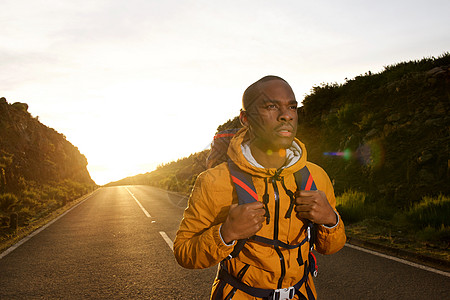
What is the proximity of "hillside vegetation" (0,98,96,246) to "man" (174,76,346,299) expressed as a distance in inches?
529

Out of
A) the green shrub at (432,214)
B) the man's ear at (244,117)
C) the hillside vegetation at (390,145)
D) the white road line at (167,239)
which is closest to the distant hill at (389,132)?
the hillside vegetation at (390,145)

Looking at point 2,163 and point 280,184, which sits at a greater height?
point 2,163

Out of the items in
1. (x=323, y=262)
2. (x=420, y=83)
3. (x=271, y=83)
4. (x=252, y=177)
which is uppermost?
(x=420, y=83)

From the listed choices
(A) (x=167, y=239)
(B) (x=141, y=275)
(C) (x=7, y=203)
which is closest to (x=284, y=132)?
(B) (x=141, y=275)

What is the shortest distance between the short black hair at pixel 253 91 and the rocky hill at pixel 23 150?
24.6m

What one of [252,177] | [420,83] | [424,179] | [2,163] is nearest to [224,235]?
[252,177]

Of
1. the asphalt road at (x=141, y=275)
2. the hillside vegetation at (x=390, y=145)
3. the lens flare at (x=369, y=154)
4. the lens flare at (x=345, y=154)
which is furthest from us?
the lens flare at (x=345, y=154)

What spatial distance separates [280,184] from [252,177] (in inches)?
5.3

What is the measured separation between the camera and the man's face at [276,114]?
4.83 ft

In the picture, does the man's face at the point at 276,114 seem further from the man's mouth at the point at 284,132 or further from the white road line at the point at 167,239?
the white road line at the point at 167,239

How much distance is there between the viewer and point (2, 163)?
23188 mm

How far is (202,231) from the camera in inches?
60.9

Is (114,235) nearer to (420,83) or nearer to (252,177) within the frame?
(252,177)

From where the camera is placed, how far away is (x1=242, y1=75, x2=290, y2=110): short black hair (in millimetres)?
1519
